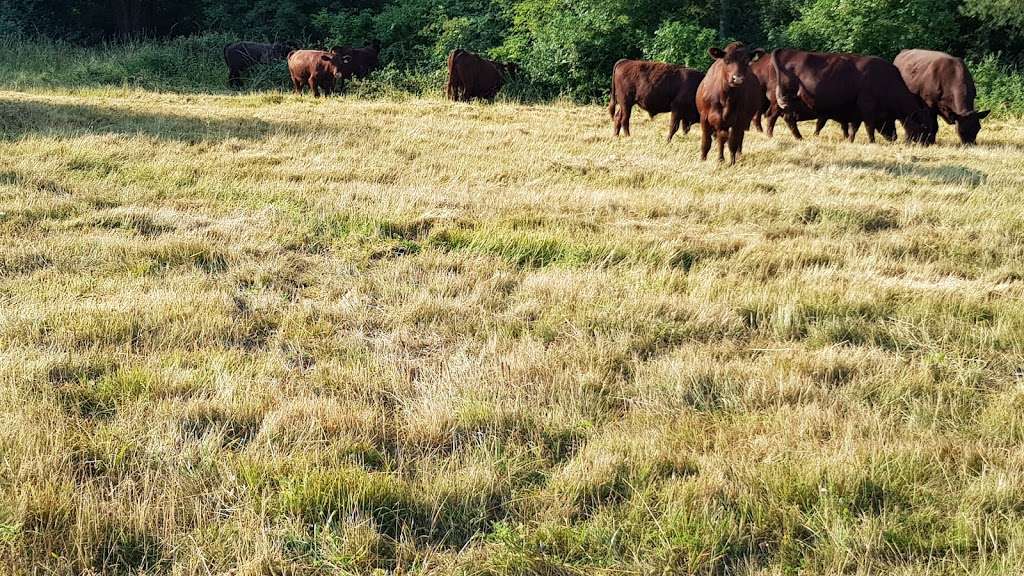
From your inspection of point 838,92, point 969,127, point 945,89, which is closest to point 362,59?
point 838,92

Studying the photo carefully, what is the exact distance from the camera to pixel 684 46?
1859cm

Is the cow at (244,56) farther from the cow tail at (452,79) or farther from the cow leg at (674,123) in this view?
the cow leg at (674,123)

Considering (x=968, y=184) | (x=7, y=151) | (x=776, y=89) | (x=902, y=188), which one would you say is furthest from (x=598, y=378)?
(x=776, y=89)

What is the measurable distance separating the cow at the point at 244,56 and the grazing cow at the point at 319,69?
90.3 inches

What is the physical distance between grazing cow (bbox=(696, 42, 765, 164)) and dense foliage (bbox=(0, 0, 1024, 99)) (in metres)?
8.31

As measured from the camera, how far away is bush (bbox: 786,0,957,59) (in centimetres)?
1806

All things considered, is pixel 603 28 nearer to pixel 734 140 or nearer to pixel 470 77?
pixel 470 77

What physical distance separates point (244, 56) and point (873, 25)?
15843mm

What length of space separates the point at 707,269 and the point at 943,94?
35.0ft

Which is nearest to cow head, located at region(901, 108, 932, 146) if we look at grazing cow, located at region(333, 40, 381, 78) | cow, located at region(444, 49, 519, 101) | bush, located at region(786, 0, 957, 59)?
bush, located at region(786, 0, 957, 59)

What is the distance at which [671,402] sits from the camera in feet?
11.8

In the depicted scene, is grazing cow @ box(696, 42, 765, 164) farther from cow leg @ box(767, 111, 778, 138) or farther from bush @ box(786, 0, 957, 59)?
bush @ box(786, 0, 957, 59)

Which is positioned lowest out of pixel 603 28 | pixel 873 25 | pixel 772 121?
pixel 772 121

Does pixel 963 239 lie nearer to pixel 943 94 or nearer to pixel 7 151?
pixel 943 94
